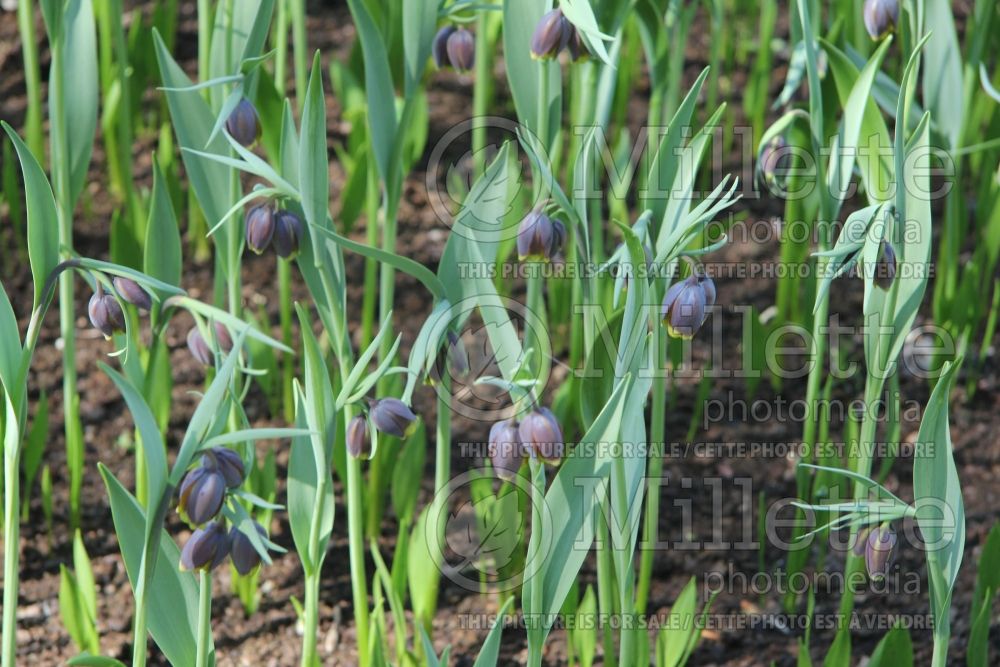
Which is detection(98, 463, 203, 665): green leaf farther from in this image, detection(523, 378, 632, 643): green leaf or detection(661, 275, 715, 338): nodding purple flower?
detection(661, 275, 715, 338): nodding purple flower

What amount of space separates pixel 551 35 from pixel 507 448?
687 millimetres

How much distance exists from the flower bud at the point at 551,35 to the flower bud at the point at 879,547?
85 centimetres

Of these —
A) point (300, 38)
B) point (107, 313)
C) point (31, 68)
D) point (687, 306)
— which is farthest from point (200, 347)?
point (31, 68)

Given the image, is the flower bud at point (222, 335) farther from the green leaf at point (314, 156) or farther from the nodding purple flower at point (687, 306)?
the nodding purple flower at point (687, 306)

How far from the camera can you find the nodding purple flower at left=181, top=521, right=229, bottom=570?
1.54m

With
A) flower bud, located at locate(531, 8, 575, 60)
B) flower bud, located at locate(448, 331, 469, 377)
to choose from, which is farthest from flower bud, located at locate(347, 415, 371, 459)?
flower bud, located at locate(531, 8, 575, 60)

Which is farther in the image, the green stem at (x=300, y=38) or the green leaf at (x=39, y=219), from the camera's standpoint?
the green stem at (x=300, y=38)

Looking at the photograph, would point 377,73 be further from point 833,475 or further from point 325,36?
point 325,36

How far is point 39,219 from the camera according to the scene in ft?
5.37

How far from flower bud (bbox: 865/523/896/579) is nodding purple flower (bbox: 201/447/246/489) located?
85 centimetres

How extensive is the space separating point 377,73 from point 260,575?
1.04m

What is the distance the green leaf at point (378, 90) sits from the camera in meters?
2.08

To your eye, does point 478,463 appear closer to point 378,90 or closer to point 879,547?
point 378,90

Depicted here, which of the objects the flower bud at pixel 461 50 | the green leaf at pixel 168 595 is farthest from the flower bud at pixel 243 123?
the green leaf at pixel 168 595
